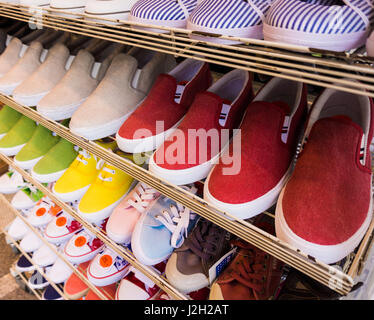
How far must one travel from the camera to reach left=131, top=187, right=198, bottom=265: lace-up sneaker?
30.4 inches

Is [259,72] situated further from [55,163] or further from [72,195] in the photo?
[55,163]

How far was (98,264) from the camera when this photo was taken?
1.02 meters

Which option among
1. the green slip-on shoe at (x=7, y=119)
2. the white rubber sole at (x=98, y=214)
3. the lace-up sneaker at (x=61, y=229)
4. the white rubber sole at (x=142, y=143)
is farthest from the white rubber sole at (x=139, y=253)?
the green slip-on shoe at (x=7, y=119)

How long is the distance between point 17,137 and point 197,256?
3.20 feet

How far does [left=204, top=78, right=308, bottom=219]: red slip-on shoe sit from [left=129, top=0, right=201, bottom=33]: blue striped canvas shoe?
0.23 meters

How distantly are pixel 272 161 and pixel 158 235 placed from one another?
0.41 meters

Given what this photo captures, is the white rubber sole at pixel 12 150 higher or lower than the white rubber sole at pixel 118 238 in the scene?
higher

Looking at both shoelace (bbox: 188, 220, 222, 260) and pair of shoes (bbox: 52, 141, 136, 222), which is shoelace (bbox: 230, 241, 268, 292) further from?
pair of shoes (bbox: 52, 141, 136, 222)

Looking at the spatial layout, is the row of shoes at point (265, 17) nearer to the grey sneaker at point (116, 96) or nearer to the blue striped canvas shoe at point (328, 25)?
the blue striped canvas shoe at point (328, 25)

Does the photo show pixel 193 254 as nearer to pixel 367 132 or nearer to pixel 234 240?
pixel 234 240

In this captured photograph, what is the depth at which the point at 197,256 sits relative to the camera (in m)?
0.74

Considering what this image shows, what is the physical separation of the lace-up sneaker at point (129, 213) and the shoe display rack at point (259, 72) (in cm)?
4

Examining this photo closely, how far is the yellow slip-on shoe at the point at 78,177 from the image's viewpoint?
0.96 metres

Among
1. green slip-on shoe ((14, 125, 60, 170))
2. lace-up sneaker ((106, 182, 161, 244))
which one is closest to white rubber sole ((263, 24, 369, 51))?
lace-up sneaker ((106, 182, 161, 244))
